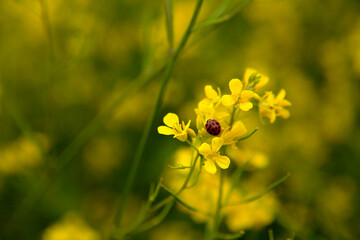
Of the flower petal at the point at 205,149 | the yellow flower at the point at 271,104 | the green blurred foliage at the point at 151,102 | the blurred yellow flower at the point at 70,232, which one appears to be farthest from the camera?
the green blurred foliage at the point at 151,102

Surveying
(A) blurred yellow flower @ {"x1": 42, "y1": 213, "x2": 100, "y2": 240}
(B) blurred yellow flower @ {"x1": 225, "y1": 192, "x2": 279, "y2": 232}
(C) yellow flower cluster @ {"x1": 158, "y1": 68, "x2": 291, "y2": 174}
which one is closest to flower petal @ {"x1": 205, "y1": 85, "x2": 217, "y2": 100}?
(C) yellow flower cluster @ {"x1": 158, "y1": 68, "x2": 291, "y2": 174}

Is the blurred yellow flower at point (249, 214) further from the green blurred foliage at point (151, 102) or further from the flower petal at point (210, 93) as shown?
the flower petal at point (210, 93)

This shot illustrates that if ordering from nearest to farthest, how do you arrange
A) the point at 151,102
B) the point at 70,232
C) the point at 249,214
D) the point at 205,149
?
the point at 205,149 < the point at 249,214 < the point at 70,232 < the point at 151,102

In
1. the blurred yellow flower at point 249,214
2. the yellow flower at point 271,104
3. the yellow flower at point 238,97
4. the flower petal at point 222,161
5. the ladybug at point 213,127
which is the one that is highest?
→ the yellow flower at point 238,97

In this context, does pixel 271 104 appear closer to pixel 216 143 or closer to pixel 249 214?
pixel 216 143

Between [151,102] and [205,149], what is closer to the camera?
[205,149]

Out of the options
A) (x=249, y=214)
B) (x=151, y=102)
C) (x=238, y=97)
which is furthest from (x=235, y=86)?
(x=151, y=102)

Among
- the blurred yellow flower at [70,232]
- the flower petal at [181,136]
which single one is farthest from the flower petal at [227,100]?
the blurred yellow flower at [70,232]

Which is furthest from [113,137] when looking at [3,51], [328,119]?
[328,119]
